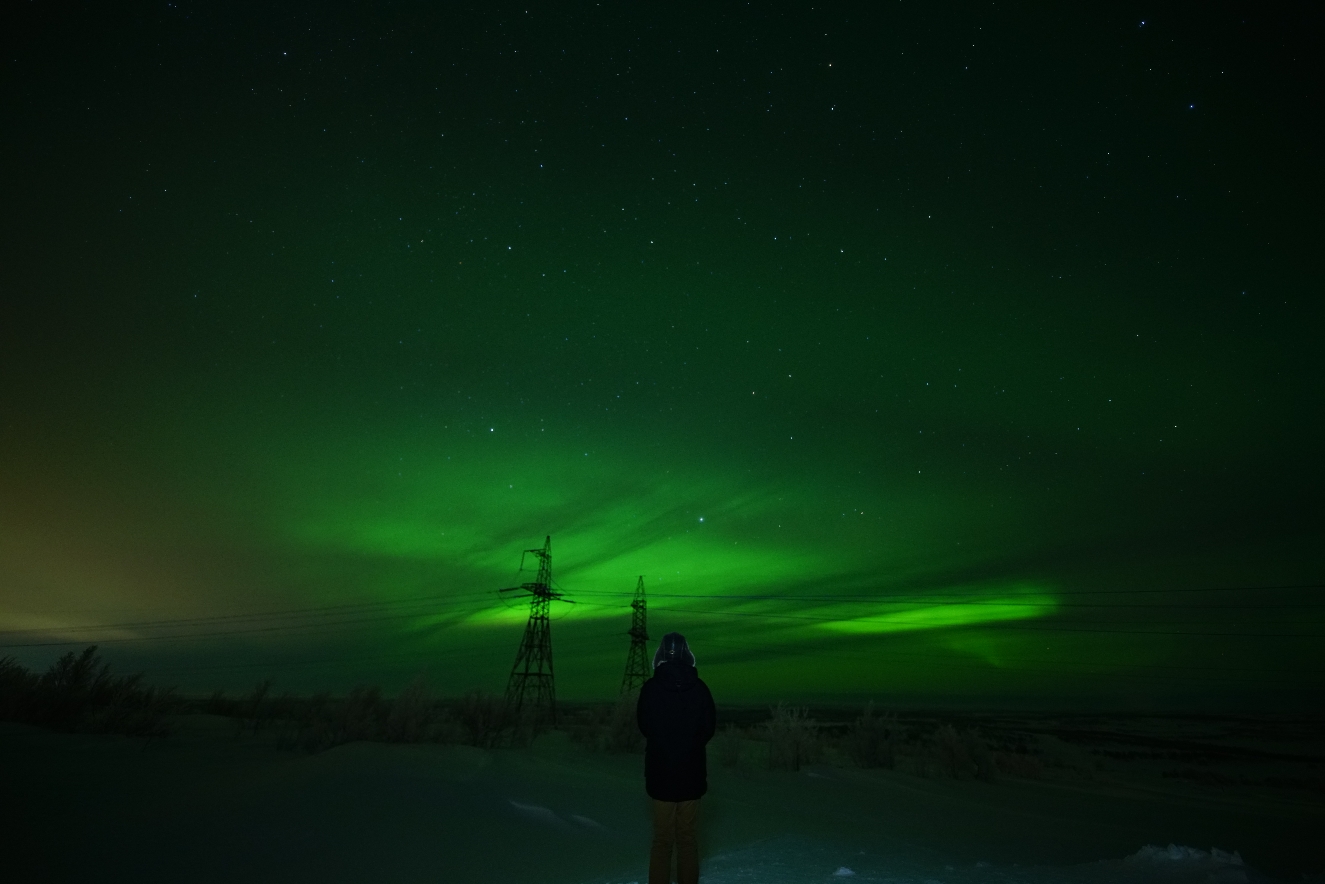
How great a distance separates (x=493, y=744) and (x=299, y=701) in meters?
6.71

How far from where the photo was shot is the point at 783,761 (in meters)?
16.8

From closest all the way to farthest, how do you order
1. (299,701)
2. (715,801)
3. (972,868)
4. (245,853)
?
(245,853) → (972,868) → (715,801) → (299,701)

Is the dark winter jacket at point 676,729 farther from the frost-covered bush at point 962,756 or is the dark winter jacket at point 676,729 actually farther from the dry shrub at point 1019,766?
the dry shrub at point 1019,766

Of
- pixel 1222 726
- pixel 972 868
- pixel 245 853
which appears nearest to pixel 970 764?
pixel 972 868

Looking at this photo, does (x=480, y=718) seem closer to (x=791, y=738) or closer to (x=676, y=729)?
(x=791, y=738)

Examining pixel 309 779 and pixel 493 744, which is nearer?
pixel 309 779

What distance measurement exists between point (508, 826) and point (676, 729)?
4.50 metres

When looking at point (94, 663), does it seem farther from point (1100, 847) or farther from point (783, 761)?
point (1100, 847)

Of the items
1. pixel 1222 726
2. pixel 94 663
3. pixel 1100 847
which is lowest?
pixel 1222 726

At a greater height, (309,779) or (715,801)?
(309,779)

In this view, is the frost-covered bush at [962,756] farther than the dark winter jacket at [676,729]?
Yes

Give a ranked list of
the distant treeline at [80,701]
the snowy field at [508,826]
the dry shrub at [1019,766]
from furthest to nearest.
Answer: the dry shrub at [1019,766]
the distant treeline at [80,701]
the snowy field at [508,826]

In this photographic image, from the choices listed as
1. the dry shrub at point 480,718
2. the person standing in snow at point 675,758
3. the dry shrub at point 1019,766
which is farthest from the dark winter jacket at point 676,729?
the dry shrub at point 1019,766

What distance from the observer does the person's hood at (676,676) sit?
20.5ft
